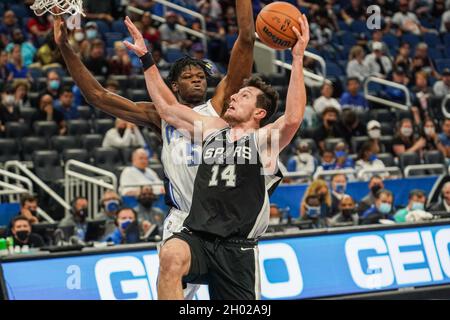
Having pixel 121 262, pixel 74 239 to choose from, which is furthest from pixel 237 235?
pixel 74 239

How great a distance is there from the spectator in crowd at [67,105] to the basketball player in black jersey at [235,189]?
29.7ft

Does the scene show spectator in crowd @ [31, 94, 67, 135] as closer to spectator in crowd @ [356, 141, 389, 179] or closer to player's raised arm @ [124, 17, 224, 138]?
spectator in crowd @ [356, 141, 389, 179]

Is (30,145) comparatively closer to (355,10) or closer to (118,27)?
(118,27)

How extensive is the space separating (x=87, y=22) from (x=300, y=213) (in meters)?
6.14

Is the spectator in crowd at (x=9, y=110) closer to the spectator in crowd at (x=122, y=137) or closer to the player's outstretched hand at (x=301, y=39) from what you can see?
the spectator in crowd at (x=122, y=137)

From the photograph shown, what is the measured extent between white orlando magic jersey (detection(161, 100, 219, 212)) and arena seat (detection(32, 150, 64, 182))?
25.0ft

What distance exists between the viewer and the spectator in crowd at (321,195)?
14.5 meters

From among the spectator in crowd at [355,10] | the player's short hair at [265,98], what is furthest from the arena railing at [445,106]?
the player's short hair at [265,98]

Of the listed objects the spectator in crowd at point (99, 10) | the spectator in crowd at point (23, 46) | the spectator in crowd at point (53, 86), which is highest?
the spectator in crowd at point (99, 10)

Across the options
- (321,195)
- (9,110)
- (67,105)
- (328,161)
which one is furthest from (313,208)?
(9,110)

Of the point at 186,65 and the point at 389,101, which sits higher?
the point at 389,101

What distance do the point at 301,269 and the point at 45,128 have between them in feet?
19.5

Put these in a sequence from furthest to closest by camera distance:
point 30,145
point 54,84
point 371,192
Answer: point 54,84, point 30,145, point 371,192

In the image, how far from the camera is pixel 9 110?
16.2 meters
